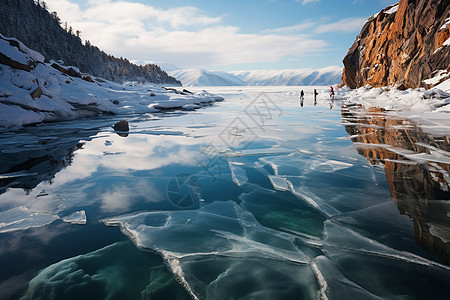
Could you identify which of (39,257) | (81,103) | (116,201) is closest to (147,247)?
(39,257)

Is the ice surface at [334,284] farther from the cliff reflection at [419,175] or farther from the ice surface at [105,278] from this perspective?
the ice surface at [105,278]

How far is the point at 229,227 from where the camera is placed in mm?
2924

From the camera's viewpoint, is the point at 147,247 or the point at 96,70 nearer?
the point at 147,247

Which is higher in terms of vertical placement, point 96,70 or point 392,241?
point 96,70

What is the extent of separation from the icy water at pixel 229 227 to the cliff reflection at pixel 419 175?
2cm

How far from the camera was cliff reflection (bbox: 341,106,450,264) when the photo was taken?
103 inches

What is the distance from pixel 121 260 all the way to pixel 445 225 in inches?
135

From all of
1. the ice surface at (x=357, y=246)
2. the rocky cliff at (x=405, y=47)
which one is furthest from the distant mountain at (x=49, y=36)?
the ice surface at (x=357, y=246)

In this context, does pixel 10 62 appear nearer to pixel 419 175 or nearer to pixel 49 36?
pixel 419 175

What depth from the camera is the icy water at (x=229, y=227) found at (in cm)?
204

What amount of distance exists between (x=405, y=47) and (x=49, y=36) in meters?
85.7

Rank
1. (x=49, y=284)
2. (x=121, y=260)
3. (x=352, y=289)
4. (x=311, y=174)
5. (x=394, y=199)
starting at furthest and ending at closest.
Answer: (x=311, y=174)
(x=394, y=199)
(x=121, y=260)
(x=49, y=284)
(x=352, y=289)

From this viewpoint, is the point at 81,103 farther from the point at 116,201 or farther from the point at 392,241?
the point at 392,241

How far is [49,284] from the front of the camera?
2.07 meters
